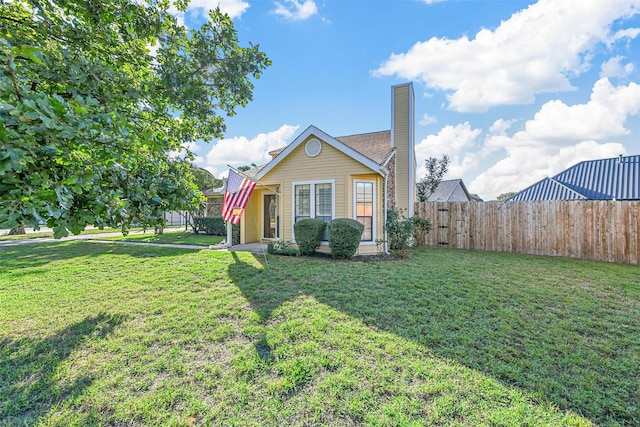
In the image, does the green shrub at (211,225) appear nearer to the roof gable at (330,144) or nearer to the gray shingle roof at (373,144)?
the roof gable at (330,144)

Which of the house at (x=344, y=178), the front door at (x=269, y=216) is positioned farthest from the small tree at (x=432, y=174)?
the front door at (x=269, y=216)

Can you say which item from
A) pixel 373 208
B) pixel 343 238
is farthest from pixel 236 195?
pixel 373 208

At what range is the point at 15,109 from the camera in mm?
1823

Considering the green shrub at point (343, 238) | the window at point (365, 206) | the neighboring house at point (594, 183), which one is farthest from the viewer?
the neighboring house at point (594, 183)

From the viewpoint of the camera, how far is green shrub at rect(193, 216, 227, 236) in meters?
17.2

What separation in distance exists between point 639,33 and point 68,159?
14051mm

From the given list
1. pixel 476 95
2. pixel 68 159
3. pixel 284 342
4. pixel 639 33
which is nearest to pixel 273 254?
pixel 284 342

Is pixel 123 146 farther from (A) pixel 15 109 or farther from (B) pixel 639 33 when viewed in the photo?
(B) pixel 639 33

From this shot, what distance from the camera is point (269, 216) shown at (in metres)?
12.8

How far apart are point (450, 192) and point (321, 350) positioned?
27.5m

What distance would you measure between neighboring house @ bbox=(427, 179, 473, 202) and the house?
1557 centimetres

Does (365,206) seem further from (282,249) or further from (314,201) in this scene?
(282,249)

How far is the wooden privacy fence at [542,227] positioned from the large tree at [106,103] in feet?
33.2

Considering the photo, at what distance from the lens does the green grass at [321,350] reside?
2664 millimetres
